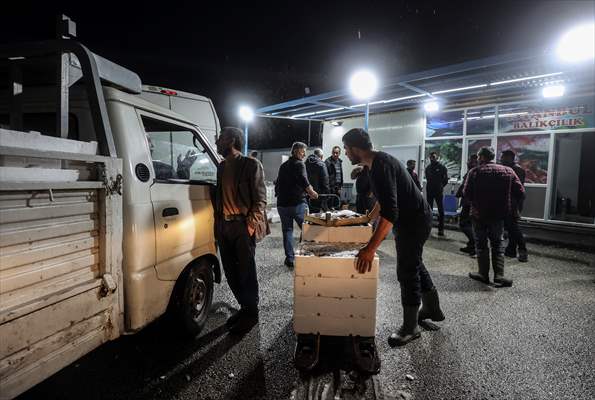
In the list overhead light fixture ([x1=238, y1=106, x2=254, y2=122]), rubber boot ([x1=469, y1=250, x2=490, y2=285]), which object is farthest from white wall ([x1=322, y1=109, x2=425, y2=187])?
rubber boot ([x1=469, y1=250, x2=490, y2=285])

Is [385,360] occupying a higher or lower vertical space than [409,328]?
lower

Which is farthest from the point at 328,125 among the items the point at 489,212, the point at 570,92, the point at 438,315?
the point at 438,315

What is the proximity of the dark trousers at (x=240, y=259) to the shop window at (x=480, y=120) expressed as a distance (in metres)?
10.2

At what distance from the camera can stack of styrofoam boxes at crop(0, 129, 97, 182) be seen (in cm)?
142

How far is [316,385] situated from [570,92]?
10.8 m

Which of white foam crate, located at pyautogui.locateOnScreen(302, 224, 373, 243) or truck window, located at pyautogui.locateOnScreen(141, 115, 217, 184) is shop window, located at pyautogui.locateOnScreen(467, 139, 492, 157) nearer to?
white foam crate, located at pyautogui.locateOnScreen(302, 224, 373, 243)

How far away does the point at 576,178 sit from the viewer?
10852 mm

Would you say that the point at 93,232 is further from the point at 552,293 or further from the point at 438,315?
the point at 552,293

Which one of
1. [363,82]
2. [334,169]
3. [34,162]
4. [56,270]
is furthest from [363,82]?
[56,270]

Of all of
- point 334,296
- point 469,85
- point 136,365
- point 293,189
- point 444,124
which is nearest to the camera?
point 334,296

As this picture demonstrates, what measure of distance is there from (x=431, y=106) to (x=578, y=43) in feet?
18.5

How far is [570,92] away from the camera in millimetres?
8984

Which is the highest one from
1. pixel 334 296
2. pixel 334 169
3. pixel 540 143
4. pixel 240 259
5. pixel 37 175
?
pixel 540 143

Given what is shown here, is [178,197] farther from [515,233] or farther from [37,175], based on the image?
[515,233]
